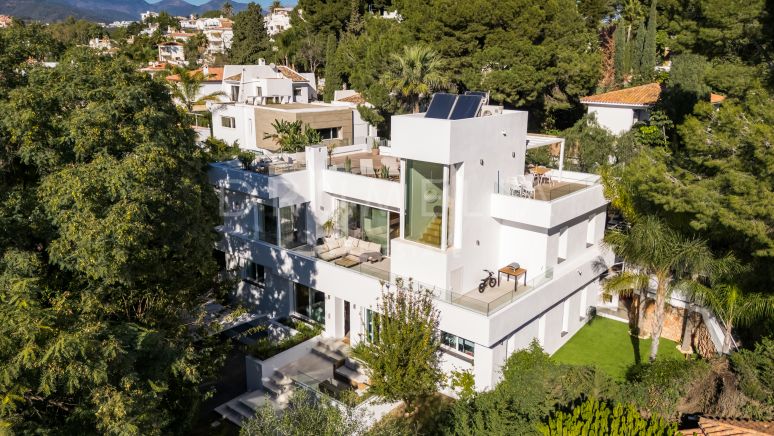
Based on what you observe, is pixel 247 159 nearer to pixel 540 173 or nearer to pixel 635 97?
pixel 540 173

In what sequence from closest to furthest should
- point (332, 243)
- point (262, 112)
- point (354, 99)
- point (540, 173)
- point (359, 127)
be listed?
point (540, 173) → point (332, 243) → point (262, 112) → point (359, 127) → point (354, 99)

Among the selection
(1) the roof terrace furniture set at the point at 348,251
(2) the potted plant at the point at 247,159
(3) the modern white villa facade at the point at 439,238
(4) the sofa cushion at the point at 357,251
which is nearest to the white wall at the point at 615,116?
(3) the modern white villa facade at the point at 439,238

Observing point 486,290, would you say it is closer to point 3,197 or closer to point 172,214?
point 172,214

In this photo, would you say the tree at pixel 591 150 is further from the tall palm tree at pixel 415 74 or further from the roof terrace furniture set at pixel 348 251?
the roof terrace furniture set at pixel 348 251

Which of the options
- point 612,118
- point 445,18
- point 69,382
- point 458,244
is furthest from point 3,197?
point 612,118

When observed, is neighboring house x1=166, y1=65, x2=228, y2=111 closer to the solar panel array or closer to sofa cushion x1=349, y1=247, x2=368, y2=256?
sofa cushion x1=349, y1=247, x2=368, y2=256

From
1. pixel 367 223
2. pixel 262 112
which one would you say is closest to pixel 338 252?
pixel 367 223
